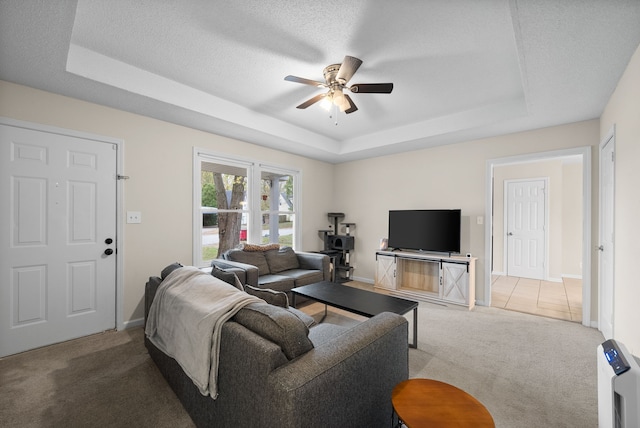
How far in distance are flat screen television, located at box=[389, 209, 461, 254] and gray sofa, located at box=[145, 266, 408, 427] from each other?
3.02m

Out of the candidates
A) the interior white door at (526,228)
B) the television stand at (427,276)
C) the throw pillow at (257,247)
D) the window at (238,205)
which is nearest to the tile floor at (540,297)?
the interior white door at (526,228)

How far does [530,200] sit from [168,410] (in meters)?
6.86

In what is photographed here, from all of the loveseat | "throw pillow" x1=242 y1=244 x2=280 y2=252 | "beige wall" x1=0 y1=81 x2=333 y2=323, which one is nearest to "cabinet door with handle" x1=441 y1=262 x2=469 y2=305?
the loveseat

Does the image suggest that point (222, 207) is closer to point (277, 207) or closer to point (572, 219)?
point (277, 207)

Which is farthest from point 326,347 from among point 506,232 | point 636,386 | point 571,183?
point 571,183

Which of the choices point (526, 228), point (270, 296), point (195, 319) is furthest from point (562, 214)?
point (195, 319)

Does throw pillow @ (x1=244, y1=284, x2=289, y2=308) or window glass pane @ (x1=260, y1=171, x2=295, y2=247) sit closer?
throw pillow @ (x1=244, y1=284, x2=289, y2=308)

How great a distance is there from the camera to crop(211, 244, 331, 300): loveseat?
3410 mm

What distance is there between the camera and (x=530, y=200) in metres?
5.69

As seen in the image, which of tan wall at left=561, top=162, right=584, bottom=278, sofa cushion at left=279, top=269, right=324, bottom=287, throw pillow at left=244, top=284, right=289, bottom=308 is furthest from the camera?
tan wall at left=561, top=162, right=584, bottom=278

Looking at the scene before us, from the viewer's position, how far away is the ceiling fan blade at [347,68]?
86.0 inches

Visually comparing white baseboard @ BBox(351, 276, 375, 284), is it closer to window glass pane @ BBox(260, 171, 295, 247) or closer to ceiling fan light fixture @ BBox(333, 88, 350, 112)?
window glass pane @ BBox(260, 171, 295, 247)

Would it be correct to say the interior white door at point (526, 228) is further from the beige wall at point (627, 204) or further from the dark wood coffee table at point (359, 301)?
the dark wood coffee table at point (359, 301)

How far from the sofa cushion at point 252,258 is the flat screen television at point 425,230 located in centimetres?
223
